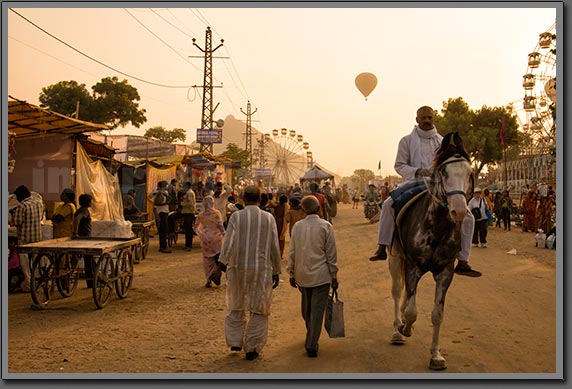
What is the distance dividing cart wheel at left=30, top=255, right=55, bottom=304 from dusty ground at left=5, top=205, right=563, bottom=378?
0.24m

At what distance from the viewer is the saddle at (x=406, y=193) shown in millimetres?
6750

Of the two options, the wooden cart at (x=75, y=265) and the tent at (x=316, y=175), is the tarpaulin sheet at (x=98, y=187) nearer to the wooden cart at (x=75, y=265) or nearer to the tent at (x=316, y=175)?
the wooden cart at (x=75, y=265)

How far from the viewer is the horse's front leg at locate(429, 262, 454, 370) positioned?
19.1 ft

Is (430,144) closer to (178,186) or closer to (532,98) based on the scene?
(178,186)

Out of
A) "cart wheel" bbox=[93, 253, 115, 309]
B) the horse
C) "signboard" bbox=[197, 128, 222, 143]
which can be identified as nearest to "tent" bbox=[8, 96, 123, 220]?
"cart wheel" bbox=[93, 253, 115, 309]

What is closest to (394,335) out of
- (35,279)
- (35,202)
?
(35,279)

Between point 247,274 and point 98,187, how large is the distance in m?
9.95

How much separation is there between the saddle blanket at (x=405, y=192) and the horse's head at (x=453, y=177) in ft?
1.82

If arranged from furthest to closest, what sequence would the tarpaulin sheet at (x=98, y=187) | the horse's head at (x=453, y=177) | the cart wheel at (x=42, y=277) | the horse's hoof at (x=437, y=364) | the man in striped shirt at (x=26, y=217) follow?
the tarpaulin sheet at (x=98, y=187), the man in striped shirt at (x=26, y=217), the cart wheel at (x=42, y=277), the horse's hoof at (x=437, y=364), the horse's head at (x=453, y=177)

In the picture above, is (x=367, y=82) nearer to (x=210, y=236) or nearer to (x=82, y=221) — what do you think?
(x=210, y=236)

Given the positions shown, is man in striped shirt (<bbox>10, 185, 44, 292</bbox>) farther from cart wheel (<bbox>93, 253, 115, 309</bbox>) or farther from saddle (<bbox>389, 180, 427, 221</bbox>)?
saddle (<bbox>389, 180, 427, 221</bbox>)

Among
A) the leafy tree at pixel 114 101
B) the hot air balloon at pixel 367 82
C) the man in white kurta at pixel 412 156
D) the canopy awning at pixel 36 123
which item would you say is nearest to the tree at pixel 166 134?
the leafy tree at pixel 114 101

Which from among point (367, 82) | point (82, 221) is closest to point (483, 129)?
point (367, 82)

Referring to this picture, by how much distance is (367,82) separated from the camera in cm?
2319
